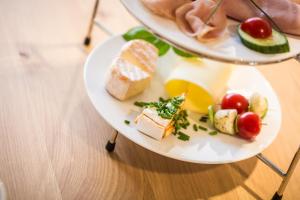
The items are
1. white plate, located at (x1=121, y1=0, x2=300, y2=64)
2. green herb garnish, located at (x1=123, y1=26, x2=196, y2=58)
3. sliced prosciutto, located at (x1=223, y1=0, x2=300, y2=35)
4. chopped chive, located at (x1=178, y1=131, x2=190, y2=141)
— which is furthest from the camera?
green herb garnish, located at (x1=123, y1=26, x2=196, y2=58)

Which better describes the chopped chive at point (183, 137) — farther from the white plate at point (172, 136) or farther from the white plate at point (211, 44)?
the white plate at point (211, 44)

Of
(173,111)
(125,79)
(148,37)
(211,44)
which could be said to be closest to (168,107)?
(173,111)

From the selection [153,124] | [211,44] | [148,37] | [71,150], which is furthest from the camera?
[148,37]

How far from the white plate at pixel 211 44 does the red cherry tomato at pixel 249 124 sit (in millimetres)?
264

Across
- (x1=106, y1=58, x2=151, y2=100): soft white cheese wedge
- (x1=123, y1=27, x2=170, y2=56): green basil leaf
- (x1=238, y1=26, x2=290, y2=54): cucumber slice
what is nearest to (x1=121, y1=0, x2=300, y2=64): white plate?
(x1=238, y1=26, x2=290, y2=54): cucumber slice

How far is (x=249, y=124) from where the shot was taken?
1.37 metres

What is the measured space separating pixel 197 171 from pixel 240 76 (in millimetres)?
443

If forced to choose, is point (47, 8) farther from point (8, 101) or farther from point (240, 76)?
point (240, 76)

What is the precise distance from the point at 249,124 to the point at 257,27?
34 cm

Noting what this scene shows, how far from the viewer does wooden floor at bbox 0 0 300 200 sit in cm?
132

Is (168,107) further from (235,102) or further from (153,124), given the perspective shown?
(235,102)

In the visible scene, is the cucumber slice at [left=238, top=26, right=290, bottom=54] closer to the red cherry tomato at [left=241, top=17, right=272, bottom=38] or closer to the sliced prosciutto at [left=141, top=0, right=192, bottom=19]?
the red cherry tomato at [left=241, top=17, right=272, bottom=38]

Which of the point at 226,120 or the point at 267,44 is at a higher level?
the point at 267,44

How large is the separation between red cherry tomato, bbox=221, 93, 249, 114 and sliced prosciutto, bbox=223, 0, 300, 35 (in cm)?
30
